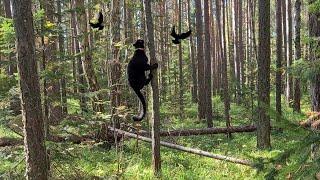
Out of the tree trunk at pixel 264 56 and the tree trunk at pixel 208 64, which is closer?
the tree trunk at pixel 264 56

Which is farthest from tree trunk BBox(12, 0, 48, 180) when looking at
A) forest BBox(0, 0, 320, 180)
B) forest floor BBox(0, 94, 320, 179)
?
forest floor BBox(0, 94, 320, 179)

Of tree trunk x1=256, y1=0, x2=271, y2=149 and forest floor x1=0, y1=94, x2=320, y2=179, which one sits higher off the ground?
tree trunk x1=256, y1=0, x2=271, y2=149

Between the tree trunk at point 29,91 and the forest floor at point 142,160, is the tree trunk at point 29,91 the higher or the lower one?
the higher one

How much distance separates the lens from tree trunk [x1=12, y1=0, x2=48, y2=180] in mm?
6480

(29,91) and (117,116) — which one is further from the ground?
(29,91)

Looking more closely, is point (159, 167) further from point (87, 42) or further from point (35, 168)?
point (87, 42)

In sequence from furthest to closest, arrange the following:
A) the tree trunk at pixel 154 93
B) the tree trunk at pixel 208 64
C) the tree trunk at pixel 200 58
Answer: the tree trunk at pixel 200 58, the tree trunk at pixel 208 64, the tree trunk at pixel 154 93

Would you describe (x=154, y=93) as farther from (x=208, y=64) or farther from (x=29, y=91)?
(x=208, y=64)

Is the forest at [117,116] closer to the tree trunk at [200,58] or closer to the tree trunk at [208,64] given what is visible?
the tree trunk at [208,64]

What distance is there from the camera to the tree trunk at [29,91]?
648cm

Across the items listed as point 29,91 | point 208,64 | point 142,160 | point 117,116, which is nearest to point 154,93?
point 117,116

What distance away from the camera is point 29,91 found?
669 centimetres

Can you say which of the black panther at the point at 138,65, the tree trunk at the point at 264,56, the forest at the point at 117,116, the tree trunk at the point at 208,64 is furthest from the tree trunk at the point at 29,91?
the tree trunk at the point at 208,64

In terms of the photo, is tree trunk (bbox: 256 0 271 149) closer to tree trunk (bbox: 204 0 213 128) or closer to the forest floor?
the forest floor
